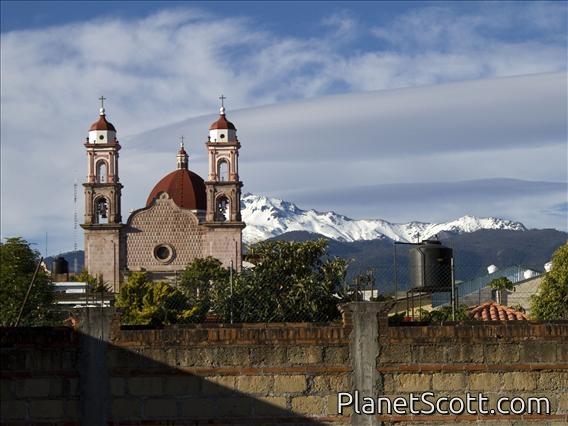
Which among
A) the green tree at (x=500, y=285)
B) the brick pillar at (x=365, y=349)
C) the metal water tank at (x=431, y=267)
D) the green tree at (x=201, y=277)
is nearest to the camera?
the brick pillar at (x=365, y=349)

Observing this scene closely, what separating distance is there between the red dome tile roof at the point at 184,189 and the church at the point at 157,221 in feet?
27.0

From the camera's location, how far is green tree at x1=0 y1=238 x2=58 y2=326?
136ft

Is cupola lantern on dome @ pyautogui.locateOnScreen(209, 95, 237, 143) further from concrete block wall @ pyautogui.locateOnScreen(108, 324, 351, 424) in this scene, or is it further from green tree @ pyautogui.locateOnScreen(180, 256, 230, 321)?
concrete block wall @ pyautogui.locateOnScreen(108, 324, 351, 424)

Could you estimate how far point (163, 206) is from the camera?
121188mm

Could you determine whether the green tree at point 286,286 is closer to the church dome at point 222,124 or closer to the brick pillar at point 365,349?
the brick pillar at point 365,349

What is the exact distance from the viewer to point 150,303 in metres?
66.8

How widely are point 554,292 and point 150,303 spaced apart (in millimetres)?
21756

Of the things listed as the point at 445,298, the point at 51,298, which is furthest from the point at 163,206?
the point at 445,298

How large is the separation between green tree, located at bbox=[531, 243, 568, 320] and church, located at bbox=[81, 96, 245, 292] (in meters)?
61.2

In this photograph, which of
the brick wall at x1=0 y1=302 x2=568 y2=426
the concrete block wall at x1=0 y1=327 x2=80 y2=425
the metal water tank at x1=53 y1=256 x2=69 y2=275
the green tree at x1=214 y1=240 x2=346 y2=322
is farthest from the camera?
the metal water tank at x1=53 y1=256 x2=69 y2=275

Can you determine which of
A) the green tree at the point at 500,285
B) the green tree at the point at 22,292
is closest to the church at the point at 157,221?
the green tree at the point at 500,285

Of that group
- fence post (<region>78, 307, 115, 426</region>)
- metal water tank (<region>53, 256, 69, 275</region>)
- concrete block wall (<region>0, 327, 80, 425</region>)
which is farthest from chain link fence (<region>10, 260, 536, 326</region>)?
metal water tank (<region>53, 256, 69, 275</region>)

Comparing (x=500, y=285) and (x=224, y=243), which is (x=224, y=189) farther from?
(x=500, y=285)

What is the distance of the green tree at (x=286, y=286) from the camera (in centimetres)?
3672
